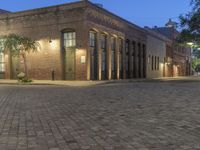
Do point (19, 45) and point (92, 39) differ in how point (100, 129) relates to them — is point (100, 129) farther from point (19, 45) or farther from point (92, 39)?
point (19, 45)

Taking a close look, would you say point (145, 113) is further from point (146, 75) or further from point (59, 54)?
point (146, 75)

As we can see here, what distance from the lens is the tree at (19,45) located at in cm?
2842

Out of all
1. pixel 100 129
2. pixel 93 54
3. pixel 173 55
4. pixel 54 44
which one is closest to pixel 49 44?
pixel 54 44

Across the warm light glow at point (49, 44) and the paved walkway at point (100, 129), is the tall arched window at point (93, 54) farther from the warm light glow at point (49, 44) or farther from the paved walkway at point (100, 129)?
the paved walkway at point (100, 129)

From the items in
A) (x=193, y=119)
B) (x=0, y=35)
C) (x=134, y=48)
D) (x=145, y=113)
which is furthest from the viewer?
(x=134, y=48)

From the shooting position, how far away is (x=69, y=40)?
96.5 feet

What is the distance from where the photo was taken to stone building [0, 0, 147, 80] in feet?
93.4

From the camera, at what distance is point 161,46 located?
54.4 metres

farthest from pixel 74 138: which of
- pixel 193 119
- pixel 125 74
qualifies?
pixel 125 74

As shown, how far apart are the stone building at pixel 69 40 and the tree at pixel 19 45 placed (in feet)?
1.89

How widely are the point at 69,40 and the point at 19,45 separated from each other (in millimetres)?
4801

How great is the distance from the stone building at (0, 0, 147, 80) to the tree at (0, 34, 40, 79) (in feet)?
1.89

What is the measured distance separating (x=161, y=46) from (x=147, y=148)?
51425 millimetres

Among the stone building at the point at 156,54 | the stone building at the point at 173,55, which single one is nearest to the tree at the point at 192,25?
the stone building at the point at 156,54
